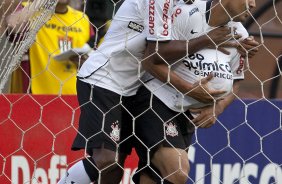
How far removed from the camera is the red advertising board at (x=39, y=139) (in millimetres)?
4402

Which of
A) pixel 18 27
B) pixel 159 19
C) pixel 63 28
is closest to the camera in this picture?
pixel 159 19

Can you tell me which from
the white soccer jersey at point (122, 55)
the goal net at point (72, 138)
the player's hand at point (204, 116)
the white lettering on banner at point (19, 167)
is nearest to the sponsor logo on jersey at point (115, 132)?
the white soccer jersey at point (122, 55)

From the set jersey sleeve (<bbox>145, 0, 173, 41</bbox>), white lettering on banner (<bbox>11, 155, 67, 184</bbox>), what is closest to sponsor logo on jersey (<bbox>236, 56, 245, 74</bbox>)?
jersey sleeve (<bbox>145, 0, 173, 41</bbox>)

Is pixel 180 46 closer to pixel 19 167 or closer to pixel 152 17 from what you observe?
pixel 152 17

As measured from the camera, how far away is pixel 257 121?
457 cm

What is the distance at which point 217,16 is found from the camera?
3504 millimetres

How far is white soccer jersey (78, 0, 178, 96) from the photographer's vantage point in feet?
11.8

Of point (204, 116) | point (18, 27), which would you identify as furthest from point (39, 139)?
point (204, 116)

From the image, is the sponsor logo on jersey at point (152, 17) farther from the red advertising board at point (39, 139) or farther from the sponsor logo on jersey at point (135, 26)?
the red advertising board at point (39, 139)

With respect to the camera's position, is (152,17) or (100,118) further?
(100,118)

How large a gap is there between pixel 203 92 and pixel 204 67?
93mm

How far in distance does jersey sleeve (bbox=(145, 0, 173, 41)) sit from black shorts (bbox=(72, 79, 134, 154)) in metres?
0.36

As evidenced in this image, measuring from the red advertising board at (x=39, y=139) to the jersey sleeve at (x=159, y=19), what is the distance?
1.07m

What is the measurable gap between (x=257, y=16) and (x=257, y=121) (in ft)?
4.45
